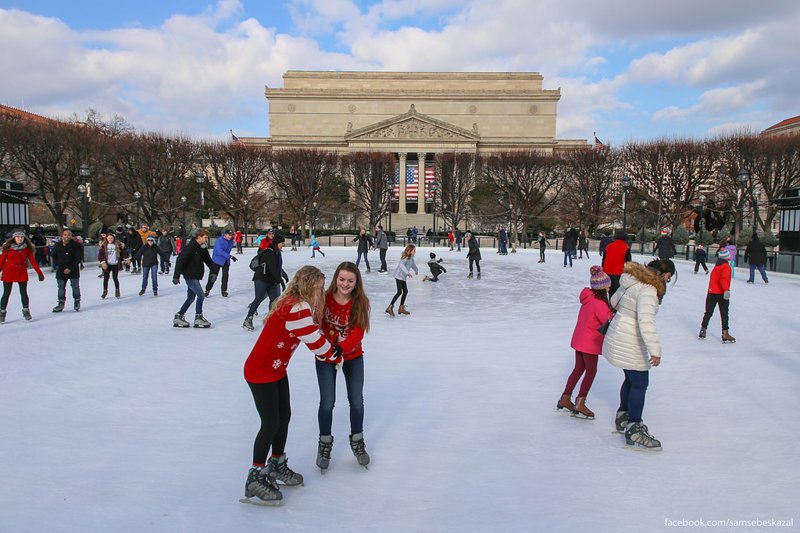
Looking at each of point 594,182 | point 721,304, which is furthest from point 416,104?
point 721,304

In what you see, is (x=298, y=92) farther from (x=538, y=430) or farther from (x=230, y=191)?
(x=538, y=430)

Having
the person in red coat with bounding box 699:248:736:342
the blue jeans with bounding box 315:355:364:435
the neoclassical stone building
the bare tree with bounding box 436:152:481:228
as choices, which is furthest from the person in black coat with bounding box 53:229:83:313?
the neoclassical stone building

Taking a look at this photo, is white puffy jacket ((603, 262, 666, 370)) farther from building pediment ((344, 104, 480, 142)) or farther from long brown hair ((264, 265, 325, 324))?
building pediment ((344, 104, 480, 142))

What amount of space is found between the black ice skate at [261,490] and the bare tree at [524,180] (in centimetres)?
3894

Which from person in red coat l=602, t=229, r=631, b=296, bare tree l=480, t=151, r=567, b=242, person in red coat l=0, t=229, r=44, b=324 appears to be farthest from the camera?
bare tree l=480, t=151, r=567, b=242

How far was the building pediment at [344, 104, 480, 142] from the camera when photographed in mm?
60812

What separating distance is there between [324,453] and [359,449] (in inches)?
8.8

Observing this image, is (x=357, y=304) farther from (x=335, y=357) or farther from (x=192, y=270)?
(x=192, y=270)

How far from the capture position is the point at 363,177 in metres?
46.1

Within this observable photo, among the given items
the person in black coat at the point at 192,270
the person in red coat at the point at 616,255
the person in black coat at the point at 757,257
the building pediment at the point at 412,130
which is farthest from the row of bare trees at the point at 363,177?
the person in red coat at the point at 616,255

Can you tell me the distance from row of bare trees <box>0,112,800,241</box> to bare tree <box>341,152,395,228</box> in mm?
98

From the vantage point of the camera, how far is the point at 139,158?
36.2 m

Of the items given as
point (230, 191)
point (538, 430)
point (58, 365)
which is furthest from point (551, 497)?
point (230, 191)

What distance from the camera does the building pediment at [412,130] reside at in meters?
60.8
